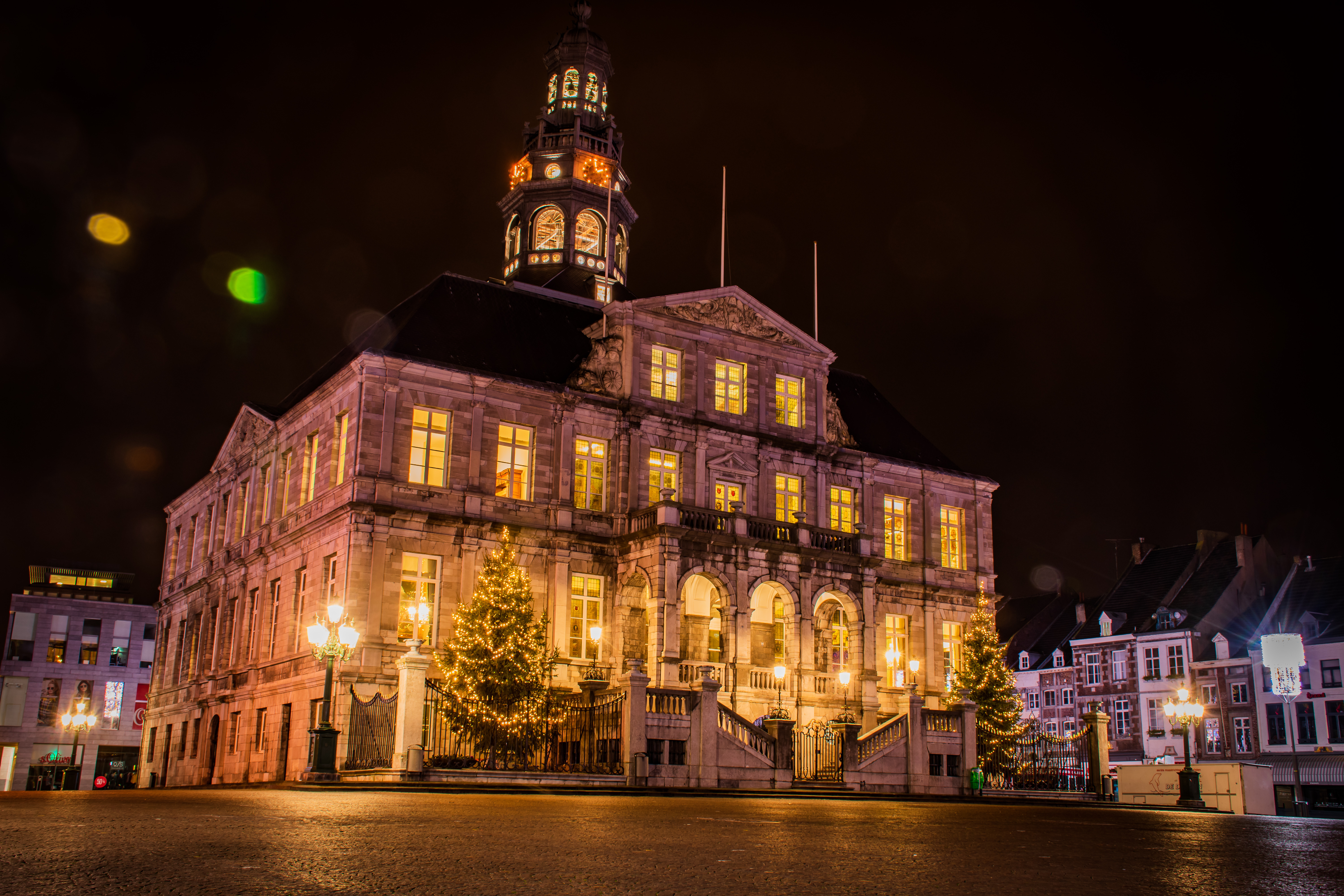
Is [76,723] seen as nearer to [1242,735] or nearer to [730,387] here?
[730,387]

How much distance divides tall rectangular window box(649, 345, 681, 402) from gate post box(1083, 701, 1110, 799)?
1817 cm

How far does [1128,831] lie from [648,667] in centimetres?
2275

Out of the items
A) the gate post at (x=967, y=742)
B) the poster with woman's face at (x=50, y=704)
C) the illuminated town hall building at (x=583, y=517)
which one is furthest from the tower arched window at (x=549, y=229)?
the poster with woman's face at (x=50, y=704)

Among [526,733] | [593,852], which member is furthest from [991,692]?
[593,852]

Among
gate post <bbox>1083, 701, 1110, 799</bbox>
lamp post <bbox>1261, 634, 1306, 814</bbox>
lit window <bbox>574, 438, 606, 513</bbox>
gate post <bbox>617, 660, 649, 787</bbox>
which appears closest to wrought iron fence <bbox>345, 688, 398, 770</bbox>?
gate post <bbox>617, 660, 649, 787</bbox>

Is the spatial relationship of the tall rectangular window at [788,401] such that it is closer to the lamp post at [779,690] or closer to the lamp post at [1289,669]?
the lamp post at [779,690]

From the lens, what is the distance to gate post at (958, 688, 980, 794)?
3353 centimetres

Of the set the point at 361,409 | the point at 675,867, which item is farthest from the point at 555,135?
the point at 675,867

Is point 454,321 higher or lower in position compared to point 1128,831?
higher

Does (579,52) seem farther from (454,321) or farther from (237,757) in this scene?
(237,757)

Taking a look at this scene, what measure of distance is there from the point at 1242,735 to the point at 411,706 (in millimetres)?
46462

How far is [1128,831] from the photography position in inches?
617

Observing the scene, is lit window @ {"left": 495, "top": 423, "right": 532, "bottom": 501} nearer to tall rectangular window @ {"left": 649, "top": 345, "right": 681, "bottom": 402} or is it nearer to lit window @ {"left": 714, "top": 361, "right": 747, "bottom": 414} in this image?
tall rectangular window @ {"left": 649, "top": 345, "right": 681, "bottom": 402}

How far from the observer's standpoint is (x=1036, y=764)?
39.9 metres
